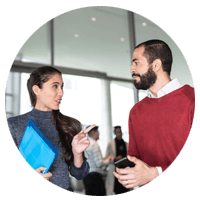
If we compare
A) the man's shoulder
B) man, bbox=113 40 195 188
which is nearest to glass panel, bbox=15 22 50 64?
man, bbox=113 40 195 188

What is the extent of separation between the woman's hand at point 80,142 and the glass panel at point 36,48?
56 centimetres

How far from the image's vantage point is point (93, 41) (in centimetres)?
192

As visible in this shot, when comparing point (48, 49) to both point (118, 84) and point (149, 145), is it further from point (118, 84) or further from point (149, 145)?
point (149, 145)

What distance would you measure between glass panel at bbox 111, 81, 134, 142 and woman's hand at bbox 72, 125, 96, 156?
0.61 feet

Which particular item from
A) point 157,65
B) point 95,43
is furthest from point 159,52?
point 95,43

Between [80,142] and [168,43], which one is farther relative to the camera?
[168,43]

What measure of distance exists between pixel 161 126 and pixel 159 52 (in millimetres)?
521

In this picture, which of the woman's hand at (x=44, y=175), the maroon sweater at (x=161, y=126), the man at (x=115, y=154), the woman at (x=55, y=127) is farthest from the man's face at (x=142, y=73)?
the woman's hand at (x=44, y=175)

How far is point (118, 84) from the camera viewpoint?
188cm

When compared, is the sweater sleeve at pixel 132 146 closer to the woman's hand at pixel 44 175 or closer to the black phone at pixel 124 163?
the black phone at pixel 124 163

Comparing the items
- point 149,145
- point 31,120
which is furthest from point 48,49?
point 149,145

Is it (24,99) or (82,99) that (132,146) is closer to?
(82,99)

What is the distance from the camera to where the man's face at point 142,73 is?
6.07ft

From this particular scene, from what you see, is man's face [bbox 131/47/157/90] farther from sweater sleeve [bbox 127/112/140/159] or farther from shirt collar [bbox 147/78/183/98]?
sweater sleeve [bbox 127/112/140/159]
